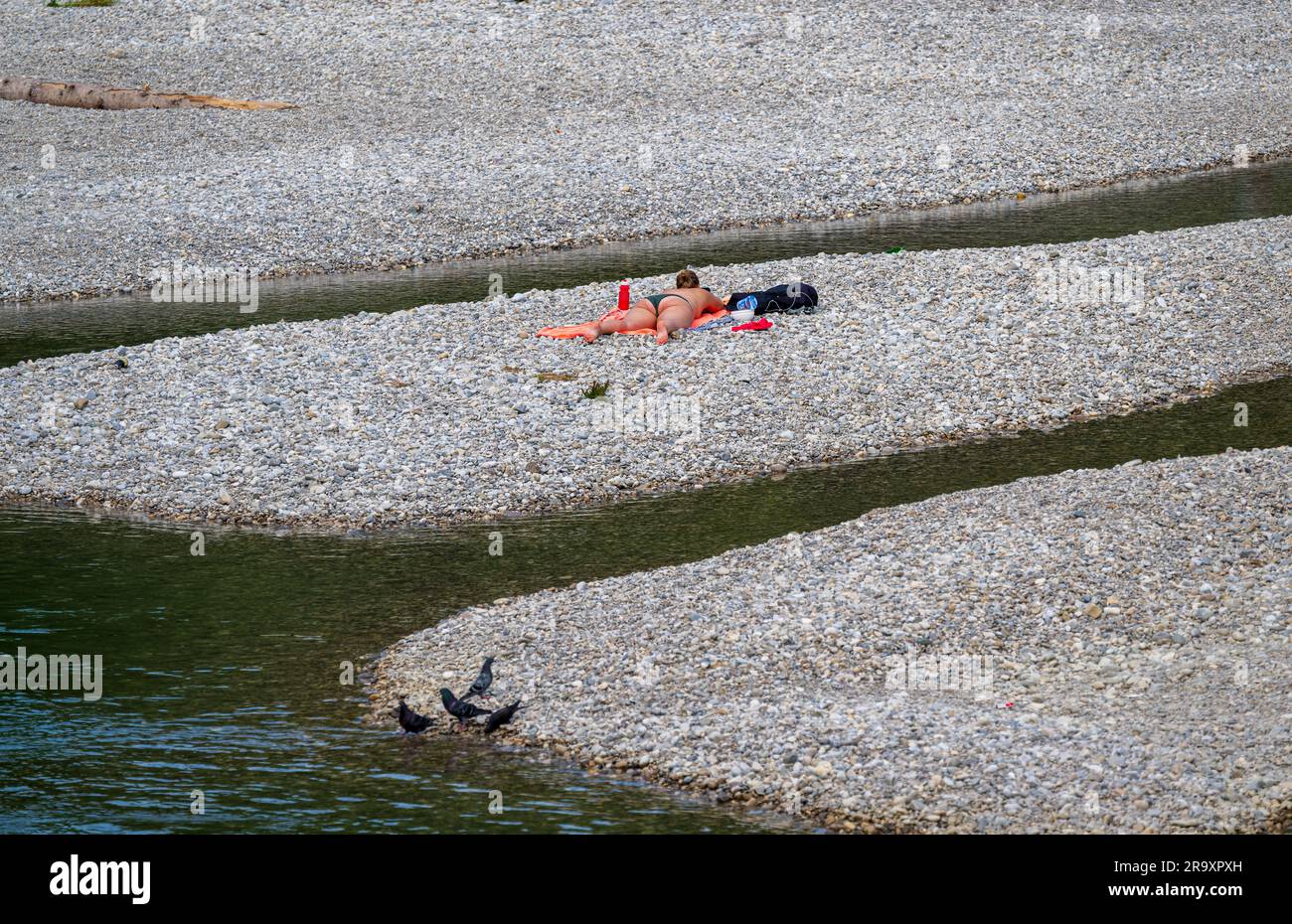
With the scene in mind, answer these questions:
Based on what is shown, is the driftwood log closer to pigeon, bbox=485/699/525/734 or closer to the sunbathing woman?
the sunbathing woman

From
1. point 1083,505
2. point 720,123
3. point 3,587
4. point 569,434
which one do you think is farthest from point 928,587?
point 720,123

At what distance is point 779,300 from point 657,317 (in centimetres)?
196

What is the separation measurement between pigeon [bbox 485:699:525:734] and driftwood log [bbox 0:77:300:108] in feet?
95.2

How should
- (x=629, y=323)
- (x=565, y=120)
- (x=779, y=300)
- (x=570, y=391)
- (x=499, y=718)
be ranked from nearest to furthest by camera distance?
1. (x=499, y=718)
2. (x=570, y=391)
3. (x=629, y=323)
4. (x=779, y=300)
5. (x=565, y=120)

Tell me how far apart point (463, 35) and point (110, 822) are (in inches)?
1356

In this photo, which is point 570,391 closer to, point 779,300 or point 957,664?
point 779,300

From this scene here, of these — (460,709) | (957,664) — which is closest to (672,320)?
(957,664)

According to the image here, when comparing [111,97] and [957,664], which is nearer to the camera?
[957,664]

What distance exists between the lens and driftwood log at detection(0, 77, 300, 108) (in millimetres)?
37656

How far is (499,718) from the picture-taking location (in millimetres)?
11484

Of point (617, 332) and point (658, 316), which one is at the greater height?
point (658, 316)

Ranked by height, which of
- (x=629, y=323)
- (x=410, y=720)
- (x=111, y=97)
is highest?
(x=111, y=97)

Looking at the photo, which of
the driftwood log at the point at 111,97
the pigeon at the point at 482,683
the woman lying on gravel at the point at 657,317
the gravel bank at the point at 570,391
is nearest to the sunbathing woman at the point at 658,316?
the woman lying on gravel at the point at 657,317

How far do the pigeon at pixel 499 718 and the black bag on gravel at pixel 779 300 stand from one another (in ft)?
37.5
